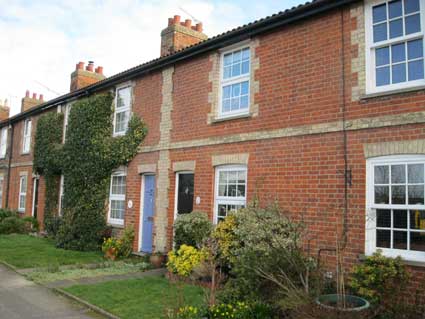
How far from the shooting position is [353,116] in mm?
7562

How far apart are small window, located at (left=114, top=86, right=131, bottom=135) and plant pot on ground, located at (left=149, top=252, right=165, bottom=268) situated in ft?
16.2

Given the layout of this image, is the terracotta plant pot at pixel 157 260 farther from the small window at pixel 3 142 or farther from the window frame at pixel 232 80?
the small window at pixel 3 142

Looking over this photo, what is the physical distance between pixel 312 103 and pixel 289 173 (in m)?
1.58

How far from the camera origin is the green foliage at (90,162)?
1320 cm

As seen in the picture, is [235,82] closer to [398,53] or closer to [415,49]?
[398,53]

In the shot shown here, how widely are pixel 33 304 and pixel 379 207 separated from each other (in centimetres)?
662

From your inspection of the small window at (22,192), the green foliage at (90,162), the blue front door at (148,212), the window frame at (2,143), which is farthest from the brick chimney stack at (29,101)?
the blue front door at (148,212)

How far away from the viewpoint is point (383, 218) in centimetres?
704

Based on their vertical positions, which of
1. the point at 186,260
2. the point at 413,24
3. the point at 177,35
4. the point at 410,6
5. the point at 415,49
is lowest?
the point at 186,260

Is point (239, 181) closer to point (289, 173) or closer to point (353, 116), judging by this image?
point (289, 173)

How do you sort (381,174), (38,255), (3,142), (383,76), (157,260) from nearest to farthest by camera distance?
(381,174) < (383,76) < (157,260) < (38,255) < (3,142)

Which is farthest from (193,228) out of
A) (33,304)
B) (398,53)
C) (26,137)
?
(26,137)

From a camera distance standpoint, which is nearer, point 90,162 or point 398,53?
point 398,53

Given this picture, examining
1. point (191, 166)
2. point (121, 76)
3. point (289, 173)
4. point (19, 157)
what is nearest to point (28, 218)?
point (19, 157)
